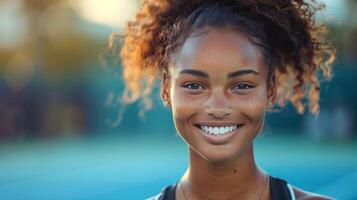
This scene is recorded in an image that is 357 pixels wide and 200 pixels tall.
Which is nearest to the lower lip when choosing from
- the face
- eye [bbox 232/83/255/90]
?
the face

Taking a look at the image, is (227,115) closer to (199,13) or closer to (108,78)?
(199,13)

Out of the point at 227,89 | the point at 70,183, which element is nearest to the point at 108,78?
the point at 70,183

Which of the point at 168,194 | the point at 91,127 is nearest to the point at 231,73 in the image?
the point at 168,194

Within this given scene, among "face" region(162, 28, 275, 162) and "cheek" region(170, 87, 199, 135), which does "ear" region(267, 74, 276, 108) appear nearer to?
"face" region(162, 28, 275, 162)

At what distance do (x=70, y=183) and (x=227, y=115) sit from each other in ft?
33.3

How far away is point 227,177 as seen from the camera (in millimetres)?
3137

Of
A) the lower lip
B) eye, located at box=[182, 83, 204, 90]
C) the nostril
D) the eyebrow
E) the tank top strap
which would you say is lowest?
the tank top strap

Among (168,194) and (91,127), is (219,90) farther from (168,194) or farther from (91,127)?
(91,127)

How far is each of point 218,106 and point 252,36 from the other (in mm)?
352

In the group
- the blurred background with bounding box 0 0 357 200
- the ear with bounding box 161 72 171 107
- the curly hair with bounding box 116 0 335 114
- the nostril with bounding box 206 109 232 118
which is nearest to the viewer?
the nostril with bounding box 206 109 232 118

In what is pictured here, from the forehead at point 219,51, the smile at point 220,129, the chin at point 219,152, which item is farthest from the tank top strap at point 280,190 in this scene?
the forehead at point 219,51

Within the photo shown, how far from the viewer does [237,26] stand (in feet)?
9.86

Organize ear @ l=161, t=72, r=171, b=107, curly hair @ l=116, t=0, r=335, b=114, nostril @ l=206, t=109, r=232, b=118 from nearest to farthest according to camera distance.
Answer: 1. nostril @ l=206, t=109, r=232, b=118
2. curly hair @ l=116, t=0, r=335, b=114
3. ear @ l=161, t=72, r=171, b=107

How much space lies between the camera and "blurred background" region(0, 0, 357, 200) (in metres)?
12.7
